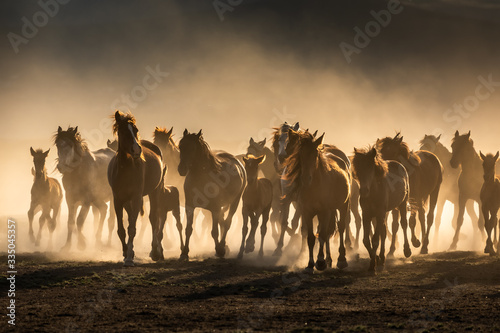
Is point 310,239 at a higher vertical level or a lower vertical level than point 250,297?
higher

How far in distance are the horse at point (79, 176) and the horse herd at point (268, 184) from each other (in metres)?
0.03

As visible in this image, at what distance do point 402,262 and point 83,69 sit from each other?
14427 cm

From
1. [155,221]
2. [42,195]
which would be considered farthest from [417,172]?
[42,195]

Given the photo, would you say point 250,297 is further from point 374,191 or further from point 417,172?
point 417,172

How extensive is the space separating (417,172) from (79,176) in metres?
9.16

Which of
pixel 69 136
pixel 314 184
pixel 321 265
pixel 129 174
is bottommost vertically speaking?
pixel 321 265

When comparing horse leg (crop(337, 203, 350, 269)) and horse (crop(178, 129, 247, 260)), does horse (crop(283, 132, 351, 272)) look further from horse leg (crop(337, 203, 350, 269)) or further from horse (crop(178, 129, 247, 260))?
horse (crop(178, 129, 247, 260))

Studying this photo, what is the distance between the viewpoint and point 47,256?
17.5 m

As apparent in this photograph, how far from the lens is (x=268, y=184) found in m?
19.6

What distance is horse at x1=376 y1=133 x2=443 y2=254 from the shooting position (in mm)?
18828

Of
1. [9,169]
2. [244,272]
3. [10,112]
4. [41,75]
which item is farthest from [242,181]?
[41,75]

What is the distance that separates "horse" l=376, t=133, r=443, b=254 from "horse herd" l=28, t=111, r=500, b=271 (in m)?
0.03

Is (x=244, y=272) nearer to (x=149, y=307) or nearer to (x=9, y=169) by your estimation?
(x=149, y=307)

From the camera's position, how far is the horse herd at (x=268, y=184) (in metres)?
14.4
